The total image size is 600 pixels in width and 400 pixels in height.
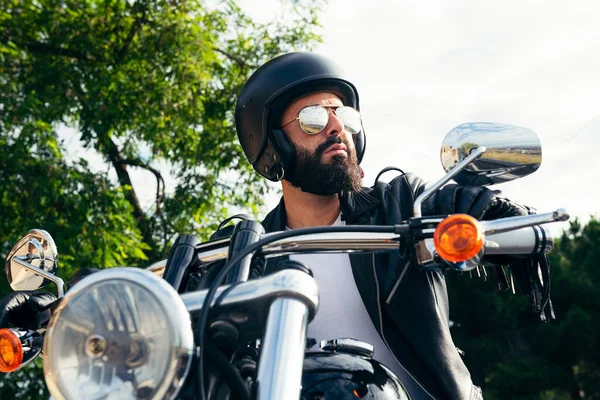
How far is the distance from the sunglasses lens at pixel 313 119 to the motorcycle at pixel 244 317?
1.27 metres

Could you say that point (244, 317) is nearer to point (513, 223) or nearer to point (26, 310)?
point (513, 223)

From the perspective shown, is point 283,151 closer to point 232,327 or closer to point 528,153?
point 528,153

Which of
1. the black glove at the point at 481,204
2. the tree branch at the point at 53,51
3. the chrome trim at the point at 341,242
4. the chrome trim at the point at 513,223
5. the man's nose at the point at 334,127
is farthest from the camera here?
the tree branch at the point at 53,51

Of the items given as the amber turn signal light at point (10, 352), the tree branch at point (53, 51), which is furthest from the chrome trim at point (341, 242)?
the tree branch at point (53, 51)

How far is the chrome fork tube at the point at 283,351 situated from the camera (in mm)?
1211

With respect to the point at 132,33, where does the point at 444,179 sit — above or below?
below

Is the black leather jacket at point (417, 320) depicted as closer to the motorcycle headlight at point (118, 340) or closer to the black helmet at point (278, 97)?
the black helmet at point (278, 97)

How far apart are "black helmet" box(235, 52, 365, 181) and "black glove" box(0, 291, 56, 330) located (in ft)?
5.14

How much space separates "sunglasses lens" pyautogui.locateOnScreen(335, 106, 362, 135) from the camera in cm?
296

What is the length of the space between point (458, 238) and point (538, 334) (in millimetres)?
19573

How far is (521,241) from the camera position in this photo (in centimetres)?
163

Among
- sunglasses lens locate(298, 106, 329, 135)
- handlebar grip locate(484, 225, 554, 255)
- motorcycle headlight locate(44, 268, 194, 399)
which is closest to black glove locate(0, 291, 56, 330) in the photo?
motorcycle headlight locate(44, 268, 194, 399)

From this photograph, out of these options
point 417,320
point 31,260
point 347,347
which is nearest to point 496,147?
point 347,347

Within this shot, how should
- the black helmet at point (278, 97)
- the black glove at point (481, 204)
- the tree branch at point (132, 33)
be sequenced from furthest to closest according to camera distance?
the tree branch at point (132, 33), the black helmet at point (278, 97), the black glove at point (481, 204)
